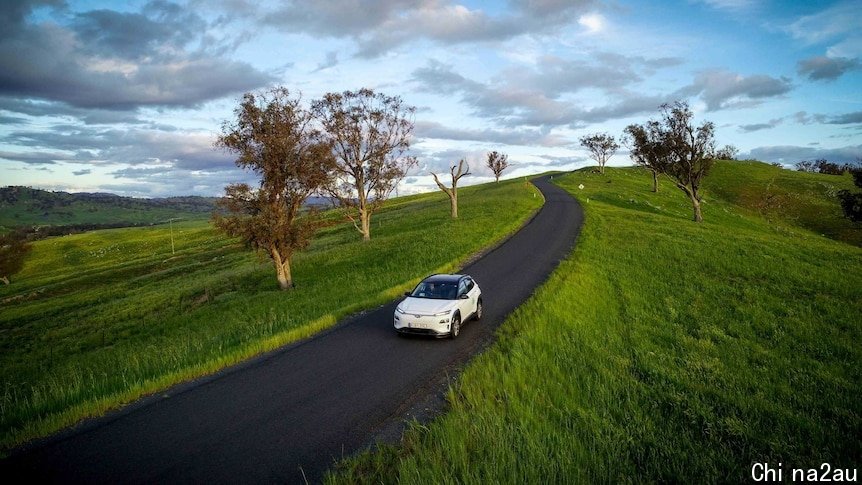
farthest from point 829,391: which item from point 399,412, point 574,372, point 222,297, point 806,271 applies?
point 222,297

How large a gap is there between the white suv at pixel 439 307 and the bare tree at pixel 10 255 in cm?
8600

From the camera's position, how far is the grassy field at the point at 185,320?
1009 centimetres

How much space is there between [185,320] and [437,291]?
18108 millimetres

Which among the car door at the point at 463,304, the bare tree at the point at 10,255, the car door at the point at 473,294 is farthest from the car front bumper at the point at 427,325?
the bare tree at the point at 10,255

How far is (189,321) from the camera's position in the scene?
2395cm

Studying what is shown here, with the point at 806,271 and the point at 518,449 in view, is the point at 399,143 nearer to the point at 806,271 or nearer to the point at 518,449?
the point at 806,271

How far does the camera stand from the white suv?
1277 cm

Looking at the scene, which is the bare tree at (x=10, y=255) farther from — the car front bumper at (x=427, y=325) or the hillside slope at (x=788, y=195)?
the hillside slope at (x=788, y=195)

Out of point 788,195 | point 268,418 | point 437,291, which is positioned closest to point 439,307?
point 437,291

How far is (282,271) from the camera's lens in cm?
2738

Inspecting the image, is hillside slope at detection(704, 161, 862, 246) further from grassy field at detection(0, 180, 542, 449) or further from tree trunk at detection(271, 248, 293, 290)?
tree trunk at detection(271, 248, 293, 290)

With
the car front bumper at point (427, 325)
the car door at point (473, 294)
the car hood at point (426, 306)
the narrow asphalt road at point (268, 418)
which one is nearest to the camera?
the narrow asphalt road at point (268, 418)

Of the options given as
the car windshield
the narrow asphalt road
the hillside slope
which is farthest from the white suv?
the hillside slope

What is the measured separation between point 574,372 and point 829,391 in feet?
18.4
